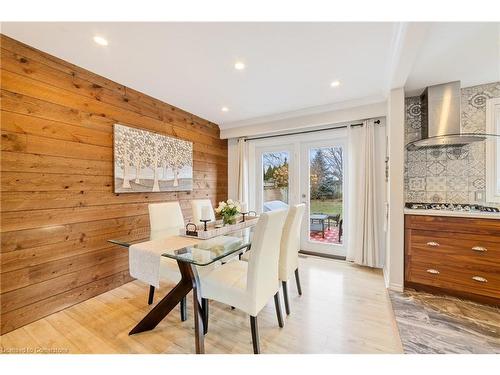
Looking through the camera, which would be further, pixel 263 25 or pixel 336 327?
pixel 336 327

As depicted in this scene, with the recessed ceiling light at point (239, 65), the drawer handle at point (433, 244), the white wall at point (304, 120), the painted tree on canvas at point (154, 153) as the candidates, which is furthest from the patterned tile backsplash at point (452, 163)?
the painted tree on canvas at point (154, 153)

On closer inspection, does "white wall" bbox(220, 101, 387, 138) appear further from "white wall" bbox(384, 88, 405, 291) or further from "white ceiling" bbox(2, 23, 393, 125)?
"white wall" bbox(384, 88, 405, 291)

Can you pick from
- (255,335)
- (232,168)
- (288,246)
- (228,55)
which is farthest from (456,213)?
(232,168)

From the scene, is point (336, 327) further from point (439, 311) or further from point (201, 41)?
point (201, 41)

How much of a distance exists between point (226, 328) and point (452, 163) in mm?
3200

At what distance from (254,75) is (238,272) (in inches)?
78.5

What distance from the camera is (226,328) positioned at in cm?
180

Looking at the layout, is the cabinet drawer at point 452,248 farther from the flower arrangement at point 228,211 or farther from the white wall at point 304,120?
the flower arrangement at point 228,211

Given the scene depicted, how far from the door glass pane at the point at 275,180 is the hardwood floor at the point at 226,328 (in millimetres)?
1842

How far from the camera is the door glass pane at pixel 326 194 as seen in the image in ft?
11.5

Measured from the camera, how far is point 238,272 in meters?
1.72

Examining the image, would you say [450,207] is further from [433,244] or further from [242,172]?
[242,172]

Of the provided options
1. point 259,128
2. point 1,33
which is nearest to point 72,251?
point 1,33

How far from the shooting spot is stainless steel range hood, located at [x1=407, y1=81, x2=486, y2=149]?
2.44 meters
